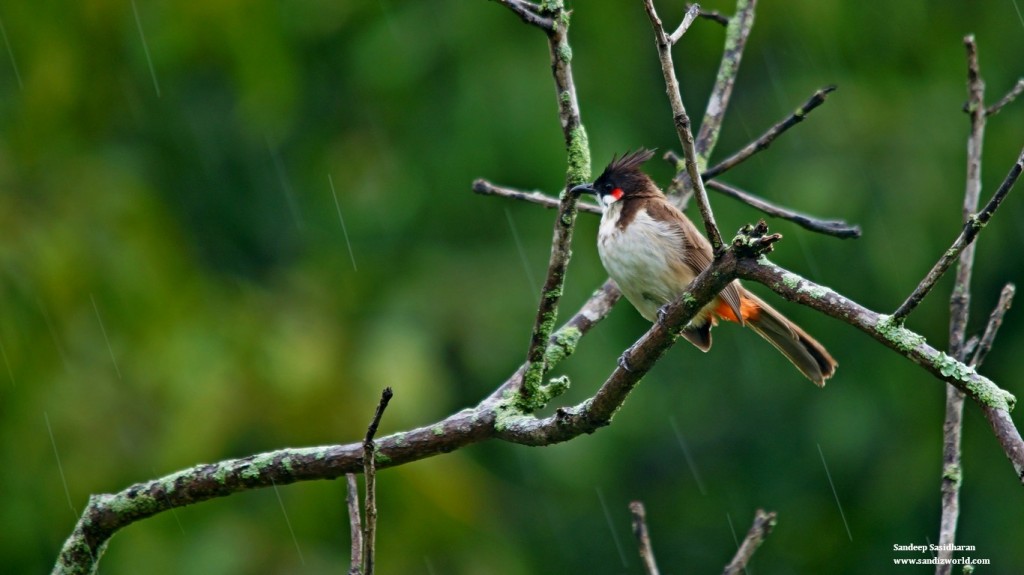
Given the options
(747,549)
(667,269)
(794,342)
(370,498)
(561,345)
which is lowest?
(747,549)

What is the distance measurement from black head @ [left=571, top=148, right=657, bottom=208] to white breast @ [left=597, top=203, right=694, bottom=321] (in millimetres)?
311

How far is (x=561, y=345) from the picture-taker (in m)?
3.55

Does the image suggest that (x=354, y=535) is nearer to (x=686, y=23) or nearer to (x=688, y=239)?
(x=686, y=23)

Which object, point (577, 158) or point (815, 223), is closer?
point (577, 158)

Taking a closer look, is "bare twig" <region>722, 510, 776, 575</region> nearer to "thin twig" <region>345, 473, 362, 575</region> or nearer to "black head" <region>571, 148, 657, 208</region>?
"thin twig" <region>345, 473, 362, 575</region>

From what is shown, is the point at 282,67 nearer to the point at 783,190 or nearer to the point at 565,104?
the point at 783,190

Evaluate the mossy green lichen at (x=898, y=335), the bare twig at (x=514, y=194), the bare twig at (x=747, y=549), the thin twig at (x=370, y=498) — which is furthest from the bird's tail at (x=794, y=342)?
the thin twig at (x=370, y=498)

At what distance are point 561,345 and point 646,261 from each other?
2.87 feet

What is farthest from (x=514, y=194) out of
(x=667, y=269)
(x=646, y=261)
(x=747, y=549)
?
(x=747, y=549)

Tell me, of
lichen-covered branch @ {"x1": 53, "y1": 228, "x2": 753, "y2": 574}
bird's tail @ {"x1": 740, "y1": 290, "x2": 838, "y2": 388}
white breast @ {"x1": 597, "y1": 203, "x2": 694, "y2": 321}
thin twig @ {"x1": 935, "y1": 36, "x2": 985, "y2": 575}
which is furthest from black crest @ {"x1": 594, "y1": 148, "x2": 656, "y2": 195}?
lichen-covered branch @ {"x1": 53, "y1": 228, "x2": 753, "y2": 574}

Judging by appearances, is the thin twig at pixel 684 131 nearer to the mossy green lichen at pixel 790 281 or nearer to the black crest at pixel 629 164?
the mossy green lichen at pixel 790 281

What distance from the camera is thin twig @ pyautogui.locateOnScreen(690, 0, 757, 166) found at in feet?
13.9

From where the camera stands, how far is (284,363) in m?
6.91

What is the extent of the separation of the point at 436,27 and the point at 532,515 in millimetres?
4074
